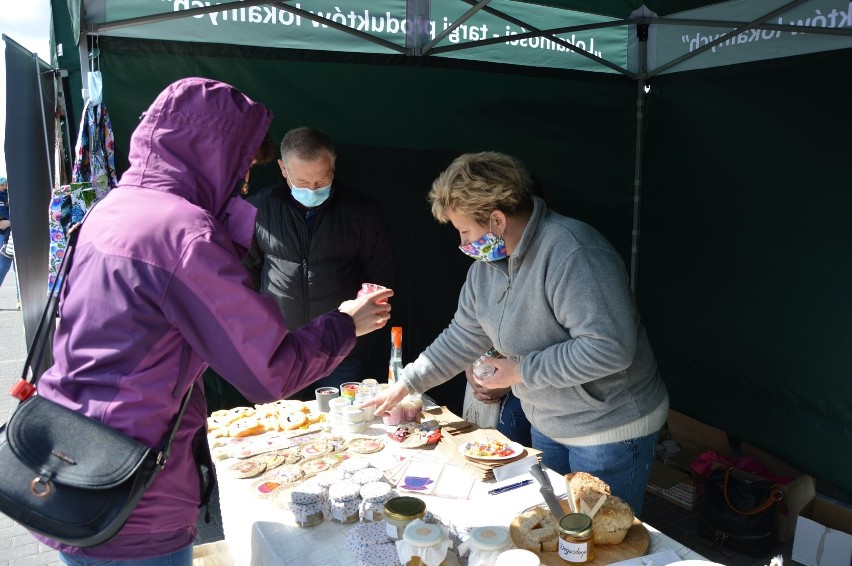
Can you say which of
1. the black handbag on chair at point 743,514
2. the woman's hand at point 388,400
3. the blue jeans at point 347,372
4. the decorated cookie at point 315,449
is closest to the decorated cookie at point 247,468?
the decorated cookie at point 315,449

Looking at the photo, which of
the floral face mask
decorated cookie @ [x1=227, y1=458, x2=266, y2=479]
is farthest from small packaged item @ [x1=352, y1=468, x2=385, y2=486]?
the floral face mask

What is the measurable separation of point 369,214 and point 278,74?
1.12m

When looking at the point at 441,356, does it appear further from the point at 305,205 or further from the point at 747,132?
the point at 747,132

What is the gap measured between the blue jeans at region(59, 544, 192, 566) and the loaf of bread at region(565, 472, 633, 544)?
3.16 feet

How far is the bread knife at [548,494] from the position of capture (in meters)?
1.71

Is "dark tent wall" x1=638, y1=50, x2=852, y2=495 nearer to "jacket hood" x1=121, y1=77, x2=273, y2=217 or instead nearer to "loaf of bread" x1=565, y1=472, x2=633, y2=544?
"loaf of bread" x1=565, y1=472, x2=633, y2=544

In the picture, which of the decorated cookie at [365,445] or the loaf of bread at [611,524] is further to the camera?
the decorated cookie at [365,445]

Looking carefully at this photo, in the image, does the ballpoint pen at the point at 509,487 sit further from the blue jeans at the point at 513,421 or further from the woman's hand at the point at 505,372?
the blue jeans at the point at 513,421

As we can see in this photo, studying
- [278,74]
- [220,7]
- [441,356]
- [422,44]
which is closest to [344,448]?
[441,356]

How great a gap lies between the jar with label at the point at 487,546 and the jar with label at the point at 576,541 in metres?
0.13

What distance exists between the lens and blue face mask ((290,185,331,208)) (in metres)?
3.37

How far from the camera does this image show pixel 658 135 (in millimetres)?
4816

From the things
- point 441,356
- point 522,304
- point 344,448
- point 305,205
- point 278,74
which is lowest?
point 344,448

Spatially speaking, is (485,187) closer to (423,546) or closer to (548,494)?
(548,494)
